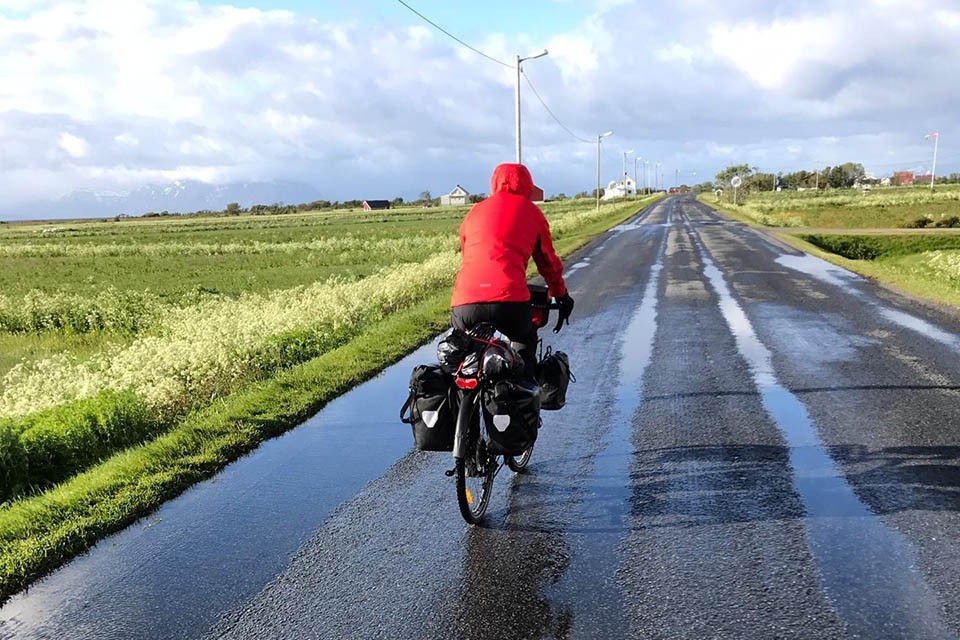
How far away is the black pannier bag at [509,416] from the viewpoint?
4270 millimetres

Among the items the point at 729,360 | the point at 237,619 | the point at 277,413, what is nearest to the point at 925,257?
the point at 729,360

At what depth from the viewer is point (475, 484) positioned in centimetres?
457

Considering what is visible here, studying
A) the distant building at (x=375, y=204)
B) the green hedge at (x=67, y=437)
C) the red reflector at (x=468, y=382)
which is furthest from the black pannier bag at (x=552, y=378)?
the distant building at (x=375, y=204)

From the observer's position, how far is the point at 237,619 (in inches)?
134

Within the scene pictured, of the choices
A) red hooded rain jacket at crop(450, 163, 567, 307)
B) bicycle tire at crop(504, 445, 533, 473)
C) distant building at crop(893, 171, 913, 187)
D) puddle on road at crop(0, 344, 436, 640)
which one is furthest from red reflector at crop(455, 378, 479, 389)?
distant building at crop(893, 171, 913, 187)

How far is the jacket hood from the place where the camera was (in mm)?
4568

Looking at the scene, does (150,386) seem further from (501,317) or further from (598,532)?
(598,532)

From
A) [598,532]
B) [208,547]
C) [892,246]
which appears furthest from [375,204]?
[598,532]

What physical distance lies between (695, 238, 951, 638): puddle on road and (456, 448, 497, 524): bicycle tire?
188 centimetres

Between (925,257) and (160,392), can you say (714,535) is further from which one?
(925,257)

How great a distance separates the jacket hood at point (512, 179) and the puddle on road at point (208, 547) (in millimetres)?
2286

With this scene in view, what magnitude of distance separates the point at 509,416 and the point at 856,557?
197 cm

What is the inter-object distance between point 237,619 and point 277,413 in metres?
3.60

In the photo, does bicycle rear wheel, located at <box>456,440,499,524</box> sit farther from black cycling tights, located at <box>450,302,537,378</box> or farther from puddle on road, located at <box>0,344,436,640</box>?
puddle on road, located at <box>0,344,436,640</box>
